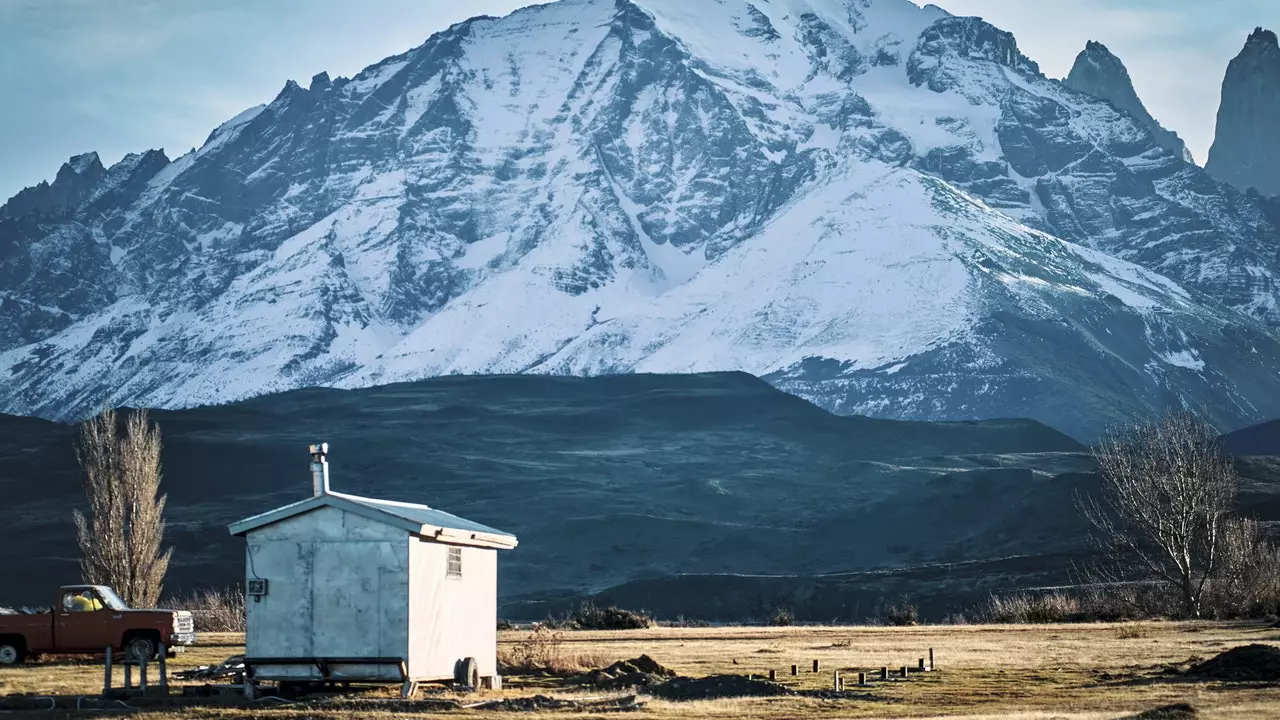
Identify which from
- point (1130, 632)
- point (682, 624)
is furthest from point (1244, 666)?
point (682, 624)

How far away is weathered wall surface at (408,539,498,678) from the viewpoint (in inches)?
1593

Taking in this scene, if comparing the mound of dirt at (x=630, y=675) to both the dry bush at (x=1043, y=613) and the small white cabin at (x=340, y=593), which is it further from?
the dry bush at (x=1043, y=613)

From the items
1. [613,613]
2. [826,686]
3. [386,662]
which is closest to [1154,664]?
[826,686]

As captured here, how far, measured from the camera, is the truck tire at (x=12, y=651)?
49.8 meters

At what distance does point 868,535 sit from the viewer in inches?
7382

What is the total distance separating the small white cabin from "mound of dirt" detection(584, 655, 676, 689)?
5.23 m

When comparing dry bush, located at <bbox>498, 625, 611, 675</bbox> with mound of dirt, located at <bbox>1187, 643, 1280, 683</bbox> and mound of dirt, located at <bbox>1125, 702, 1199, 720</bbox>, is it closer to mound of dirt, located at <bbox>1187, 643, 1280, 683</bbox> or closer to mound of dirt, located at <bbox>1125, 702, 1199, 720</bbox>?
A: mound of dirt, located at <bbox>1187, 643, 1280, 683</bbox>

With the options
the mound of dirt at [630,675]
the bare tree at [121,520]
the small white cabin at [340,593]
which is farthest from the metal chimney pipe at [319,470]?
the bare tree at [121,520]

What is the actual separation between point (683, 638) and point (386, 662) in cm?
3064

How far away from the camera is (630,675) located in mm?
45656

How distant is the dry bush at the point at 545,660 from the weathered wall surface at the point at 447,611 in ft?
14.6

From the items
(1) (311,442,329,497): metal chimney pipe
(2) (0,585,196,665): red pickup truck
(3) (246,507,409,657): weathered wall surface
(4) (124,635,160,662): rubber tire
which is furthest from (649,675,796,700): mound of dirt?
Result: (4) (124,635,160,662): rubber tire

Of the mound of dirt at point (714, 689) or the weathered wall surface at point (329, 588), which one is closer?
the weathered wall surface at point (329, 588)

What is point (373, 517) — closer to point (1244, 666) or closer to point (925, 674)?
point (925, 674)
